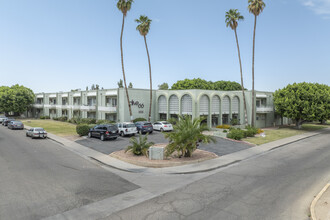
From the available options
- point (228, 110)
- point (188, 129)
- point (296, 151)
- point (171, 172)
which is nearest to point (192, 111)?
point (228, 110)

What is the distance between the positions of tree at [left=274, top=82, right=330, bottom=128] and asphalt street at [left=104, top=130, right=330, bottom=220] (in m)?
21.9

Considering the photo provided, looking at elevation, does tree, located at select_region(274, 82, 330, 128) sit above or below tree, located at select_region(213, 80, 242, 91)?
below

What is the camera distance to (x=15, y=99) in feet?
201

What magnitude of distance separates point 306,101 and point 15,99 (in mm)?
68673

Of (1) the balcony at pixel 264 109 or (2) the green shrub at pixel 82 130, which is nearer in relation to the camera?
(2) the green shrub at pixel 82 130

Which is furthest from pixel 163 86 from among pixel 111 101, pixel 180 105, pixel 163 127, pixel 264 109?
pixel 163 127

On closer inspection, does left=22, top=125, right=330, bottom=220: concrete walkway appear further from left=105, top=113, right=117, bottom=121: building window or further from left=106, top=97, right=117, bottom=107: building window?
left=106, top=97, right=117, bottom=107: building window

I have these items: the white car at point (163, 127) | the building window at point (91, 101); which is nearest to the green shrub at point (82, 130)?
the white car at point (163, 127)

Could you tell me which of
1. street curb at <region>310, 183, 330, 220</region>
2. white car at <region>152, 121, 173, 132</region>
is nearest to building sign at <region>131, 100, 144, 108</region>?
white car at <region>152, 121, 173, 132</region>

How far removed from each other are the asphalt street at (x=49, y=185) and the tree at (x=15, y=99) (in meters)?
52.9

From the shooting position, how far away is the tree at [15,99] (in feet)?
198

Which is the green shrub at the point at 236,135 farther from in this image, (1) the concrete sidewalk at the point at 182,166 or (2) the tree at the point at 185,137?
(2) the tree at the point at 185,137

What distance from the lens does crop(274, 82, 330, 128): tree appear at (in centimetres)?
3291

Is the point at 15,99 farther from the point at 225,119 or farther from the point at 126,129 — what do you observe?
the point at 225,119
